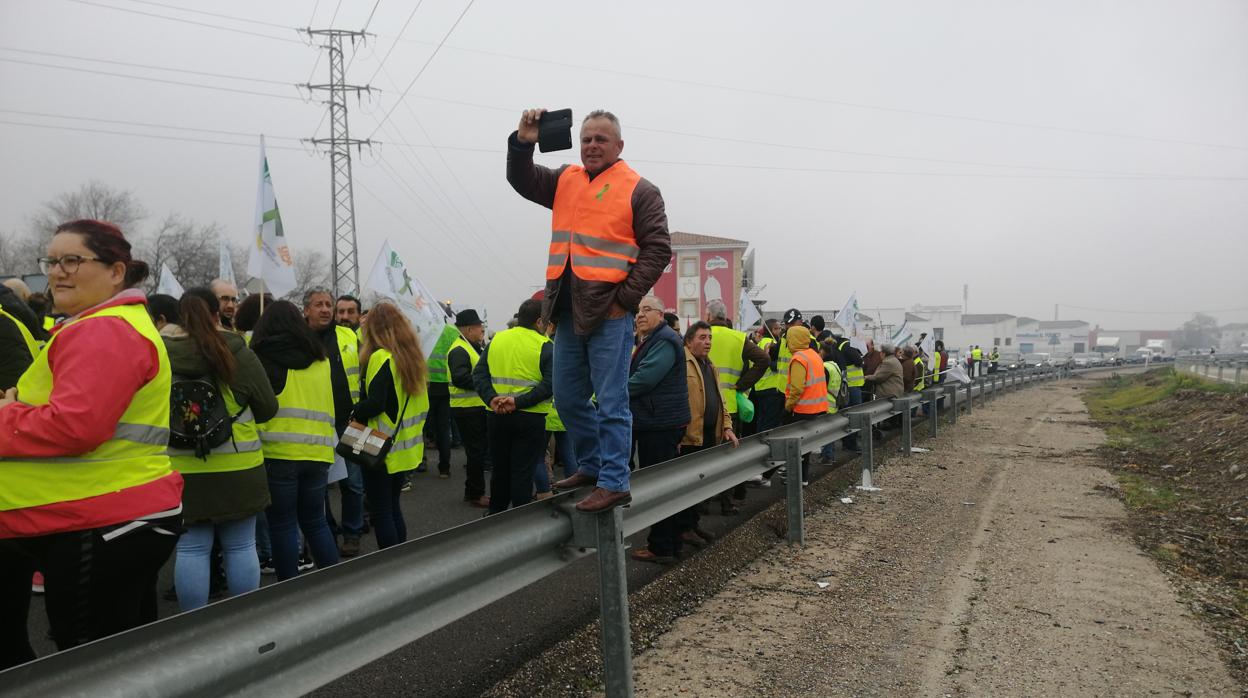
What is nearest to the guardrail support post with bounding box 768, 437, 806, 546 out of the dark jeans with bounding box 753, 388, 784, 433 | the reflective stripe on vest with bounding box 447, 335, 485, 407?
the reflective stripe on vest with bounding box 447, 335, 485, 407

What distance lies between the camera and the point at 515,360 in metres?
6.80

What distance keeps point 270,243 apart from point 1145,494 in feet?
31.9

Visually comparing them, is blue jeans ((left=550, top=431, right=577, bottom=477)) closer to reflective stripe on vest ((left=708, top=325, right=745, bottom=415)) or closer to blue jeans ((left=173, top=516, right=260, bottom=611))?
reflective stripe on vest ((left=708, top=325, right=745, bottom=415))

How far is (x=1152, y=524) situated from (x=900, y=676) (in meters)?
4.97

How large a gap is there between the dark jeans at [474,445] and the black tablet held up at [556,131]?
537 centimetres

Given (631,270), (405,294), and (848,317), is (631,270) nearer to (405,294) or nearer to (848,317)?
(405,294)

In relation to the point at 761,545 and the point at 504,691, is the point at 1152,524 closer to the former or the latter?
the point at 761,545

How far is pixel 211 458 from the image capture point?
3.98m

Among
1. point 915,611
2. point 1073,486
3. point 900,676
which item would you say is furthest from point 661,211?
point 1073,486

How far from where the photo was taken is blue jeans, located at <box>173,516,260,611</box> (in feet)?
12.6

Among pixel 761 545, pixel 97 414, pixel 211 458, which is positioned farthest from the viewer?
pixel 761 545

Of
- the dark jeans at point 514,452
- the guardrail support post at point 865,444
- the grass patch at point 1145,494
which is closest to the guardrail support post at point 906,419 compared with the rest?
the guardrail support post at point 865,444

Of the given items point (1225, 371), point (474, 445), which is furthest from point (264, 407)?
point (1225, 371)

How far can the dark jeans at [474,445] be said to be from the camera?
27.0ft
